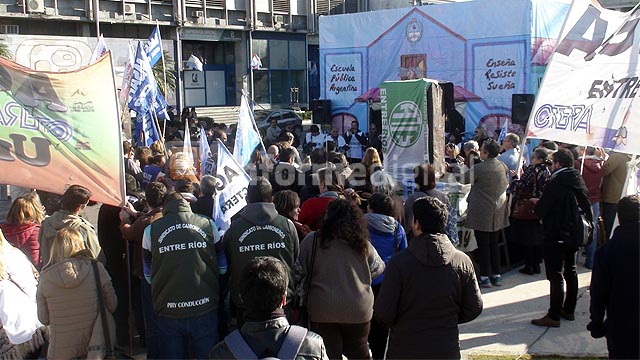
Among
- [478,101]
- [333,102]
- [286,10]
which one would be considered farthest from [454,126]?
[286,10]

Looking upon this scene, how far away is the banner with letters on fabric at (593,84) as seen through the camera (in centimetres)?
651

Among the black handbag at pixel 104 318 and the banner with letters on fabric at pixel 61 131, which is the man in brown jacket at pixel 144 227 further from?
the black handbag at pixel 104 318

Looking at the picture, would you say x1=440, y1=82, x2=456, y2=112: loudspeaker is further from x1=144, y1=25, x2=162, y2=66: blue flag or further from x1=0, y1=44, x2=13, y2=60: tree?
x1=0, y1=44, x2=13, y2=60: tree

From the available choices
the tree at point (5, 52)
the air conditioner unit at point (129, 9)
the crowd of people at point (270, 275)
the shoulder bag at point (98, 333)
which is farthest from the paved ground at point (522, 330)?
the air conditioner unit at point (129, 9)

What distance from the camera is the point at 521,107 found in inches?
672

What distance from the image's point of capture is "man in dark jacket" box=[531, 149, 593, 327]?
21.2 ft

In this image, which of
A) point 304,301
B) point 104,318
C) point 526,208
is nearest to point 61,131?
point 104,318

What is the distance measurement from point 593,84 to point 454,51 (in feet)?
42.6

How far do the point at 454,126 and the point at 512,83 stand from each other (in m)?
1.97

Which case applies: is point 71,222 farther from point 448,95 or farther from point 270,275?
point 448,95

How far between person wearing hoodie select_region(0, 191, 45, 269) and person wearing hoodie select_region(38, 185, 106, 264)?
667 mm

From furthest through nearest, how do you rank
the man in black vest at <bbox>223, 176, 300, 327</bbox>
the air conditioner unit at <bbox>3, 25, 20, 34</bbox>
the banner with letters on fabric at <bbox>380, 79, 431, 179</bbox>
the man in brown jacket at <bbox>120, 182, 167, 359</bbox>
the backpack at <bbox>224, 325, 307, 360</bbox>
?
the air conditioner unit at <bbox>3, 25, 20, 34</bbox> < the banner with letters on fabric at <bbox>380, 79, 431, 179</bbox> < the man in brown jacket at <bbox>120, 182, 167, 359</bbox> < the man in black vest at <bbox>223, 176, 300, 327</bbox> < the backpack at <bbox>224, 325, 307, 360</bbox>

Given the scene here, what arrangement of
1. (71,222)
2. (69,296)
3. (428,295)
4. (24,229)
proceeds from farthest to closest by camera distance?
(24,229) → (71,222) → (69,296) → (428,295)

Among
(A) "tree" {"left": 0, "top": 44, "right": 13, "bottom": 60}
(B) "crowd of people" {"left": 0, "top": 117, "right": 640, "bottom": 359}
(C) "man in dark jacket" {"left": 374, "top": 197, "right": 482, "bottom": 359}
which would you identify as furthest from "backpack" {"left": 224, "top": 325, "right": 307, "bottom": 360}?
(A) "tree" {"left": 0, "top": 44, "right": 13, "bottom": 60}
